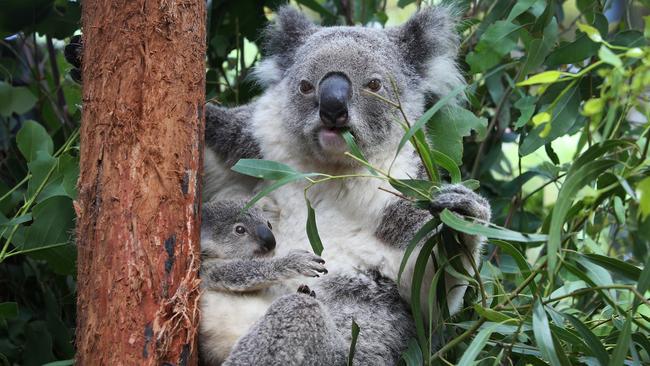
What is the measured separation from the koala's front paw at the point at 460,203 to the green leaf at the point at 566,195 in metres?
0.49

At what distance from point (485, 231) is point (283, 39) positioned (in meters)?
1.90

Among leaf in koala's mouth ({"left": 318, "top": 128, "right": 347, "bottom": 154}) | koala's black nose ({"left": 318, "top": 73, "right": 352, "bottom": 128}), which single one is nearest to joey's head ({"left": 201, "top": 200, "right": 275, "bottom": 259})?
leaf in koala's mouth ({"left": 318, "top": 128, "right": 347, "bottom": 154})

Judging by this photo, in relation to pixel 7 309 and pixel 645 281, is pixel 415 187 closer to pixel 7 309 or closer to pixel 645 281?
pixel 645 281

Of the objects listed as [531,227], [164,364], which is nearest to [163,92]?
[164,364]

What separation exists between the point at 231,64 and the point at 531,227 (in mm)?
2079

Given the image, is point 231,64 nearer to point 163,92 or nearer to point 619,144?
point 163,92

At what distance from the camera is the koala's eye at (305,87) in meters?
3.44

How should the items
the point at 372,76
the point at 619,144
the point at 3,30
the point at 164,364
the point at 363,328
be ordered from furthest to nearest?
the point at 3,30, the point at 372,76, the point at 363,328, the point at 164,364, the point at 619,144

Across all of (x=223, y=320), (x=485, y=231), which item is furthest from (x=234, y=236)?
(x=485, y=231)

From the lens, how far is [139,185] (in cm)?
259

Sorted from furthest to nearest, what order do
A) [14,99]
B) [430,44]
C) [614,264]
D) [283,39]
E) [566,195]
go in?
[14,99] → [283,39] → [430,44] → [614,264] → [566,195]

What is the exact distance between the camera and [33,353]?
11.5ft

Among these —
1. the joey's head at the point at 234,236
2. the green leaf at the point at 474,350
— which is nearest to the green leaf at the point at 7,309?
the joey's head at the point at 234,236

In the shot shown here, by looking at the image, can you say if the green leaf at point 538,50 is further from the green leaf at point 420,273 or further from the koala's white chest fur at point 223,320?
the koala's white chest fur at point 223,320
